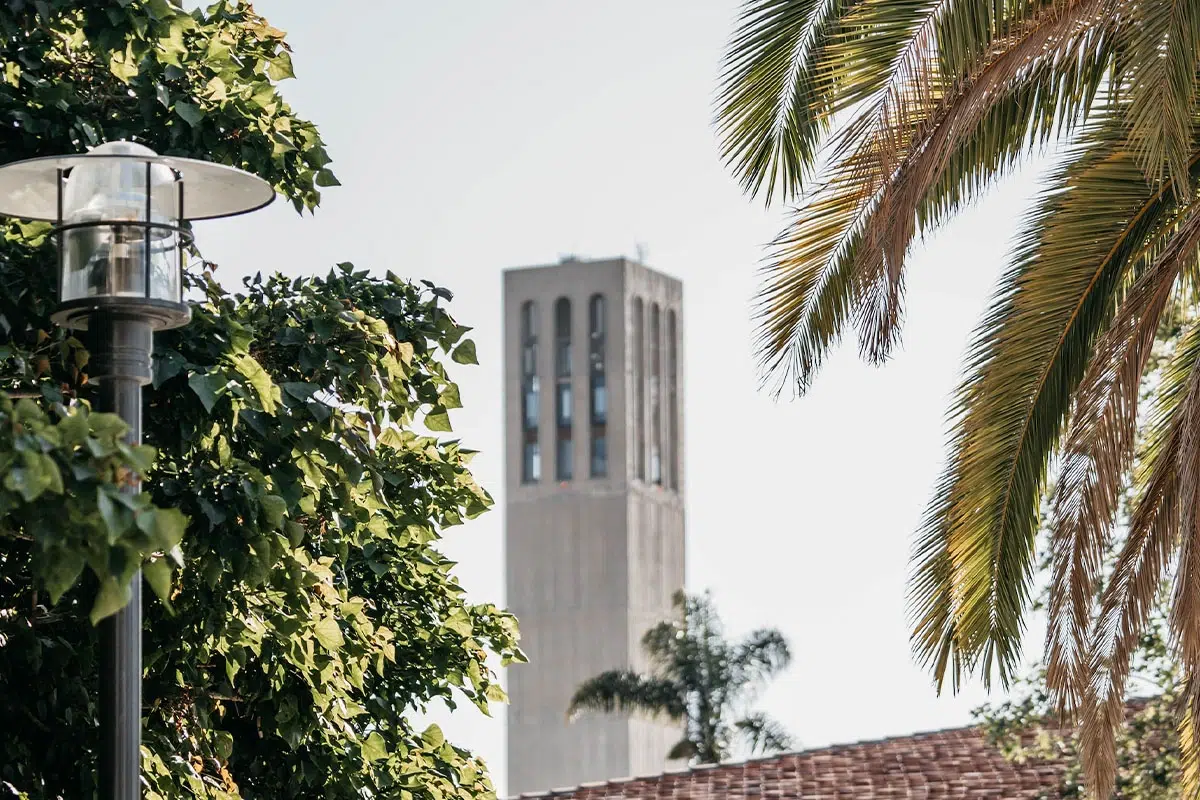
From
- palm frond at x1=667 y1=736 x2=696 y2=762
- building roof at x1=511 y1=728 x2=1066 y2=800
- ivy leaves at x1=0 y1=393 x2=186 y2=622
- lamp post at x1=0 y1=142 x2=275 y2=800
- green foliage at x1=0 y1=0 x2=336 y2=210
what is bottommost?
building roof at x1=511 y1=728 x2=1066 y2=800

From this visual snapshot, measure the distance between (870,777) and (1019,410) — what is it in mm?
9347

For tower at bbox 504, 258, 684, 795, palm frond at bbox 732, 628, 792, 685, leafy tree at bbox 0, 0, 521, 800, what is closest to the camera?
leafy tree at bbox 0, 0, 521, 800

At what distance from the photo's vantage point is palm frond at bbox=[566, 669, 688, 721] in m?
34.4

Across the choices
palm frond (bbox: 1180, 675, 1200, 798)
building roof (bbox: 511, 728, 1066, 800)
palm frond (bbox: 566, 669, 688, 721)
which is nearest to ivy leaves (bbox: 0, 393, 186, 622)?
palm frond (bbox: 1180, 675, 1200, 798)

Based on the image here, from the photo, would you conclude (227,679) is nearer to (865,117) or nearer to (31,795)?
(31,795)

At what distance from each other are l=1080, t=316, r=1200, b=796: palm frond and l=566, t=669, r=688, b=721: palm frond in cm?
2581

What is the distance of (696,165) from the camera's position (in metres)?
24.6

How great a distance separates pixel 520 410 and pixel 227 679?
4823 centimetres

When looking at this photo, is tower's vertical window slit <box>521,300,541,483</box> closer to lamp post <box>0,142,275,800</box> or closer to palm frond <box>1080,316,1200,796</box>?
palm frond <box>1080,316,1200,796</box>

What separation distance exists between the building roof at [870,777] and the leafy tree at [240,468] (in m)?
8.84

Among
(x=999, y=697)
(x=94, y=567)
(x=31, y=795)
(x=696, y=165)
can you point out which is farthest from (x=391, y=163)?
(x=94, y=567)

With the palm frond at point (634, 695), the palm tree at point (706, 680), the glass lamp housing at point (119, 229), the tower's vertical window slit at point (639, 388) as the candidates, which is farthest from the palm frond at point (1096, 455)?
the tower's vertical window slit at point (639, 388)

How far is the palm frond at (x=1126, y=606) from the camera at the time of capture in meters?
8.41

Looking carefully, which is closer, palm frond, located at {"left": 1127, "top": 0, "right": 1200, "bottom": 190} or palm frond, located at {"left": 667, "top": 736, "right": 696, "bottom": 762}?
palm frond, located at {"left": 1127, "top": 0, "right": 1200, "bottom": 190}
